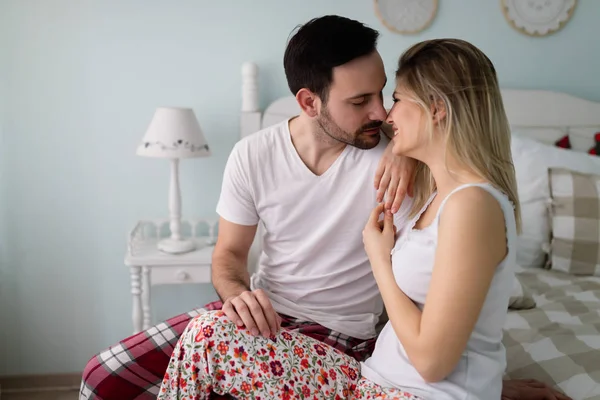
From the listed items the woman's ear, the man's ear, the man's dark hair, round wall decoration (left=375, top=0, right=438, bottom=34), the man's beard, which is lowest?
the man's beard

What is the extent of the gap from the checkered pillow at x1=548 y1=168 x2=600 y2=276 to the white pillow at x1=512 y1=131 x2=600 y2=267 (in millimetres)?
41

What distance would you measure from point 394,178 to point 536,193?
90cm

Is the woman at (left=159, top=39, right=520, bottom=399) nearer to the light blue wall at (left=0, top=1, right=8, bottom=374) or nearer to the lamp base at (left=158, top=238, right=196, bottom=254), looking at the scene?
the lamp base at (left=158, top=238, right=196, bottom=254)

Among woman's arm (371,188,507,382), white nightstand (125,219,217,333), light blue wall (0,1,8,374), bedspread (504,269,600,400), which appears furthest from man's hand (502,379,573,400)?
light blue wall (0,1,8,374)

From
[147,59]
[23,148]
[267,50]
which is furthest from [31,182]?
[267,50]

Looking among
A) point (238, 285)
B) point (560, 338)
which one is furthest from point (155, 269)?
point (560, 338)

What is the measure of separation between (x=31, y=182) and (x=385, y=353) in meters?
1.70

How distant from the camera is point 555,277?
1825 millimetres

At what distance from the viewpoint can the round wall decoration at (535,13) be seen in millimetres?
2291

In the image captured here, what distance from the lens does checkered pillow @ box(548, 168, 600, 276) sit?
1.83 meters

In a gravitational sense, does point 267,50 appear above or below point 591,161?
above

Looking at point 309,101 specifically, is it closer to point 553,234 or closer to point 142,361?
point 142,361

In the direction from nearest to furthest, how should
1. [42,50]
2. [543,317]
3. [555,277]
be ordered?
1. [543,317]
2. [555,277]
3. [42,50]

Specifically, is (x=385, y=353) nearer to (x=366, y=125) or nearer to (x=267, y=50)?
(x=366, y=125)
